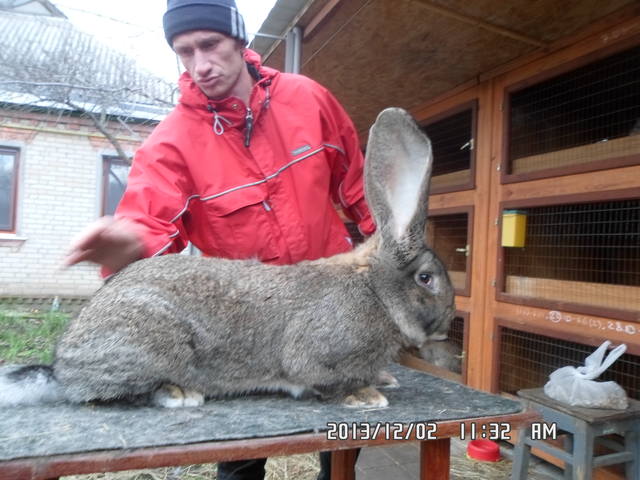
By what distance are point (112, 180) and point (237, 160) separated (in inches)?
335

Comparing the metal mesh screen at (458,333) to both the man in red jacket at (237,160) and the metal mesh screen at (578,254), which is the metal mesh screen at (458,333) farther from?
the man in red jacket at (237,160)

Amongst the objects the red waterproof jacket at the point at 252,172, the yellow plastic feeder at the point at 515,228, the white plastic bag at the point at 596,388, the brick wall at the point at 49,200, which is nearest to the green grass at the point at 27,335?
the brick wall at the point at 49,200

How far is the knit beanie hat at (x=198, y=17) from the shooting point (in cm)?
190

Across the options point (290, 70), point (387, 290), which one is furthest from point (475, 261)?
point (387, 290)

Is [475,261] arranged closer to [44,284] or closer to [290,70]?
[290,70]

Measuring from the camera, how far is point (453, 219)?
4.05 metres

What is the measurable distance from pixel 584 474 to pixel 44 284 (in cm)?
908

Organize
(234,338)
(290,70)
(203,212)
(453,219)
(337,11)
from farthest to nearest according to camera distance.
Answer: (453,219) → (290,70) → (337,11) → (203,212) → (234,338)

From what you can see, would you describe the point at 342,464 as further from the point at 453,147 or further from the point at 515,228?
the point at 453,147

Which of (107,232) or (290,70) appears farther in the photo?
(290,70)

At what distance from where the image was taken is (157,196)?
181 centimetres

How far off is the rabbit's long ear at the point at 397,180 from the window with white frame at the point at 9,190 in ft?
30.1

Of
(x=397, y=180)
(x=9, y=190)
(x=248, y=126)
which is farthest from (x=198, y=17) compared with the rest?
(x=9, y=190)

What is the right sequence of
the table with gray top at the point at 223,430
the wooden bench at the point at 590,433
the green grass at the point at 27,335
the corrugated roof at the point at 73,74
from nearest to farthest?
the table with gray top at the point at 223,430
the wooden bench at the point at 590,433
the green grass at the point at 27,335
the corrugated roof at the point at 73,74
